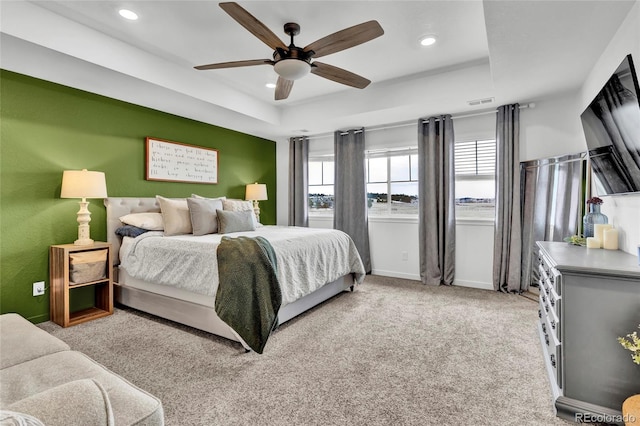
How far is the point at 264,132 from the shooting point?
17.4ft

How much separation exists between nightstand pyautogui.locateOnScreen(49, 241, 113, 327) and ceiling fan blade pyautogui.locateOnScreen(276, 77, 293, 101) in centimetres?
229

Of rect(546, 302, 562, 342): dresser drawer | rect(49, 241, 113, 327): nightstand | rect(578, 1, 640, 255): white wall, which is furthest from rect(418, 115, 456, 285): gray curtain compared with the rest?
rect(49, 241, 113, 327): nightstand

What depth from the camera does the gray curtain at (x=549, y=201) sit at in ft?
9.88

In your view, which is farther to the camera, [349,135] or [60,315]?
[349,135]

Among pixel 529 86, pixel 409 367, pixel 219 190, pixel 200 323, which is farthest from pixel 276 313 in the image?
pixel 529 86

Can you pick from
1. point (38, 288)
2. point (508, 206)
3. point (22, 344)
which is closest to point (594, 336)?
point (508, 206)

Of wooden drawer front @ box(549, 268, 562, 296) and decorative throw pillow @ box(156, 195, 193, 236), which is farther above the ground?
decorative throw pillow @ box(156, 195, 193, 236)

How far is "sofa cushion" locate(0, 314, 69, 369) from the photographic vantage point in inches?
48.4

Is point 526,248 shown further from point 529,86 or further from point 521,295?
point 529,86

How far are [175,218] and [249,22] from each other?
7.37ft

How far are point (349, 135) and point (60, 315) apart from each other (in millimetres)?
4206

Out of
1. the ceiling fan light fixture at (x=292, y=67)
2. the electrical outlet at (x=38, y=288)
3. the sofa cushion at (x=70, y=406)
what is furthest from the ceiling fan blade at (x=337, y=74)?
the electrical outlet at (x=38, y=288)

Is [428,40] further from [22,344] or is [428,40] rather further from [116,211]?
[116,211]

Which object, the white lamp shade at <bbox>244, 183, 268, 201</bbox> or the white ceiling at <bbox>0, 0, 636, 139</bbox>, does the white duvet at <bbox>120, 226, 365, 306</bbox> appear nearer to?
the white ceiling at <bbox>0, 0, 636, 139</bbox>
